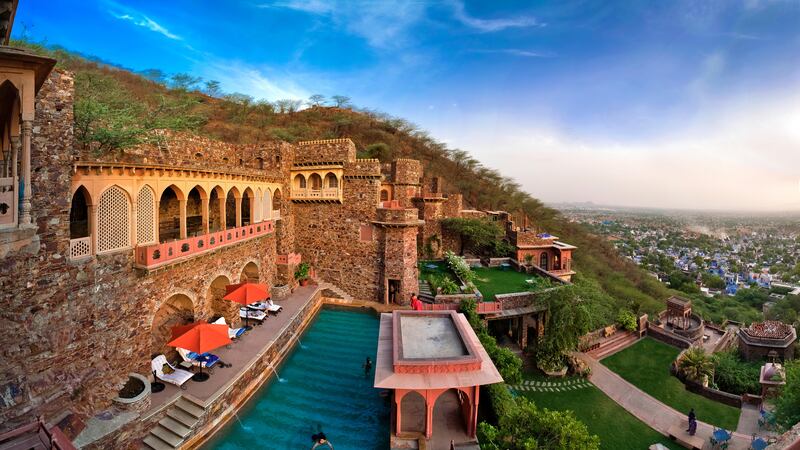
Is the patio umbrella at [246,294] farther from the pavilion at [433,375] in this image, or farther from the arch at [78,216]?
the pavilion at [433,375]

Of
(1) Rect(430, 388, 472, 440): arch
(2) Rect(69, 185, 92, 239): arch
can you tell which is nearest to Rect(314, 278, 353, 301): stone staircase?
(1) Rect(430, 388, 472, 440): arch

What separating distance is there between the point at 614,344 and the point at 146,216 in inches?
776

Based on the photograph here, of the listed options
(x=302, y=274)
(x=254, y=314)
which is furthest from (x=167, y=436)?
(x=302, y=274)

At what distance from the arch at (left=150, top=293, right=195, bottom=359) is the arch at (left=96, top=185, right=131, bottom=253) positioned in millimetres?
2764

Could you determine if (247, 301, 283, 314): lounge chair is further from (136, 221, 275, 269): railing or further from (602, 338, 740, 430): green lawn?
(602, 338, 740, 430): green lawn

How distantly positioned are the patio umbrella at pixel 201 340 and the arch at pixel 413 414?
5.22 meters

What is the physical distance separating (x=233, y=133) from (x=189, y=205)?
23.3 metres

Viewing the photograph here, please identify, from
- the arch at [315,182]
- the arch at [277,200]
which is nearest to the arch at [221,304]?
the arch at [277,200]

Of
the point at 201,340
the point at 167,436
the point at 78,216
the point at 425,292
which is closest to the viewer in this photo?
the point at 167,436

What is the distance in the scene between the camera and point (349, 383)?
11281 millimetres

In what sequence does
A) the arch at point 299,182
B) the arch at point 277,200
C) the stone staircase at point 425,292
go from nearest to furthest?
1. the stone staircase at point 425,292
2. the arch at point 277,200
3. the arch at point 299,182

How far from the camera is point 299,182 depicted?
19.5 meters

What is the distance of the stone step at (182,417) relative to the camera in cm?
824

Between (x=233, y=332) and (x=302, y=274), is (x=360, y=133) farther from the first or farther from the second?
(x=233, y=332)
